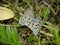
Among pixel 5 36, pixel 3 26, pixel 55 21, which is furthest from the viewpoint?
pixel 55 21

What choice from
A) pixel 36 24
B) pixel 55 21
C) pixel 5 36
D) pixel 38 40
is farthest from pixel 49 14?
pixel 5 36

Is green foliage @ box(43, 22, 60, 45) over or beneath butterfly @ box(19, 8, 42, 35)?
→ beneath

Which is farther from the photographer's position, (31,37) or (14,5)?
(14,5)

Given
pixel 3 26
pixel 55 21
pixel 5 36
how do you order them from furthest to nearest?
pixel 55 21
pixel 3 26
pixel 5 36

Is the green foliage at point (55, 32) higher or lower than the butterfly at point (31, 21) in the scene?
lower

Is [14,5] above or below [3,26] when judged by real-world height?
above

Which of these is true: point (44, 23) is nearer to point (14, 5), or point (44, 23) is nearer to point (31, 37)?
point (31, 37)

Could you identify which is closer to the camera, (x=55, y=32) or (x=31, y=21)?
(x=55, y=32)
